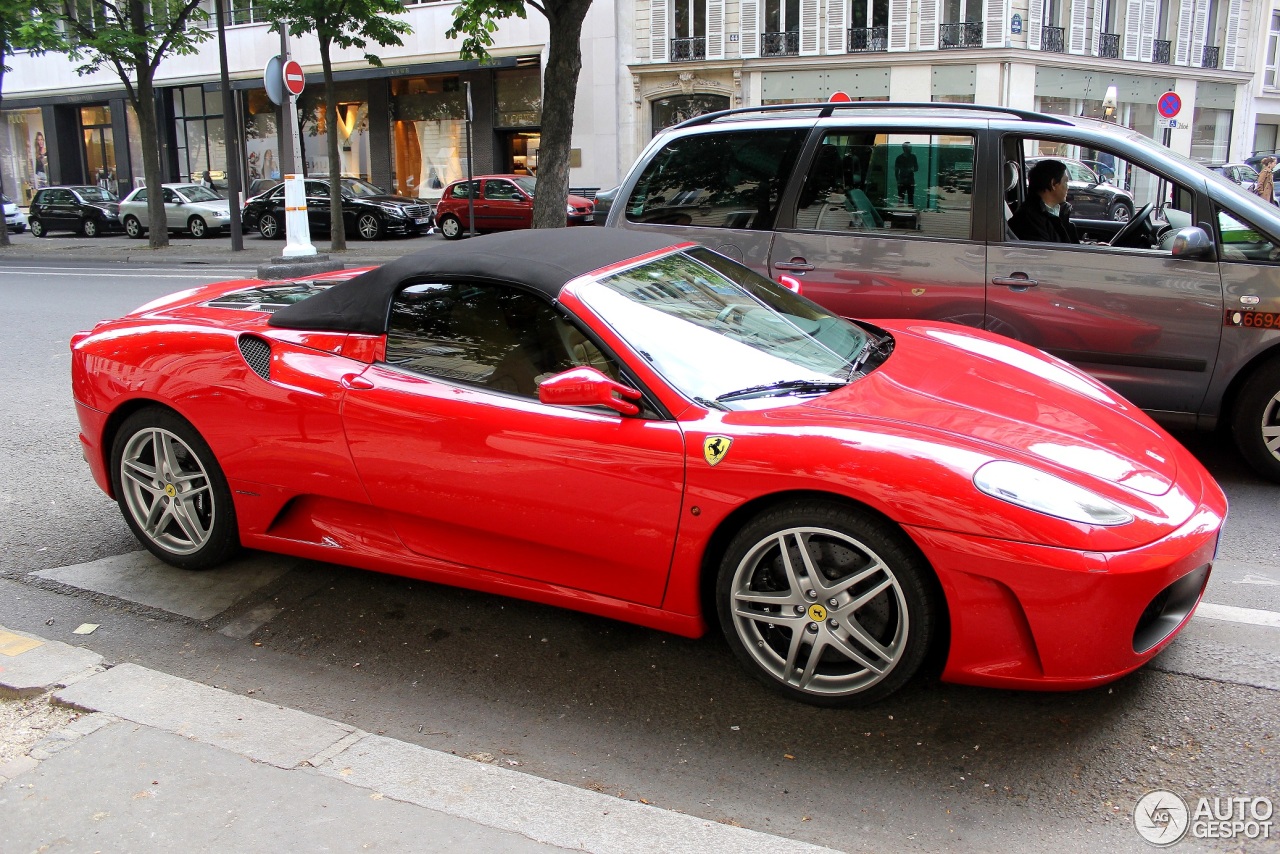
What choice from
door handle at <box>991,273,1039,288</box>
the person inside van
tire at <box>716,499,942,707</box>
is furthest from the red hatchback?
tire at <box>716,499,942,707</box>

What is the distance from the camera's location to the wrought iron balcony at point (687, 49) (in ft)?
104

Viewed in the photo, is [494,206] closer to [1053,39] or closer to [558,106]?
[558,106]

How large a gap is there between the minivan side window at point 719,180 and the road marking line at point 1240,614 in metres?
3.15

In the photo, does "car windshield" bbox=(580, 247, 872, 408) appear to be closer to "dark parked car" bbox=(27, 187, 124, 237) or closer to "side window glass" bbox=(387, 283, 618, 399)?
"side window glass" bbox=(387, 283, 618, 399)

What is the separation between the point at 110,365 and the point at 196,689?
162cm

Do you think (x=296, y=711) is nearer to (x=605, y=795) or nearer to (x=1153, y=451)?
(x=605, y=795)

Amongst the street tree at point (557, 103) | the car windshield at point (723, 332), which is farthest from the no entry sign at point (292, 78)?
the car windshield at point (723, 332)

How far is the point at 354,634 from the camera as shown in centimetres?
376

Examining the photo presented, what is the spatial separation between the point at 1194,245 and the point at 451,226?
843 inches

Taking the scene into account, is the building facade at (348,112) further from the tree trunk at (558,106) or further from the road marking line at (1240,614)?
the road marking line at (1240,614)

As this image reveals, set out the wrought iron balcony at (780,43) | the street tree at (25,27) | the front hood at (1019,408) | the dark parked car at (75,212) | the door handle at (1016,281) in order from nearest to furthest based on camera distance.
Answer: the front hood at (1019,408) → the door handle at (1016,281) → the street tree at (25,27) → the dark parked car at (75,212) → the wrought iron balcony at (780,43)

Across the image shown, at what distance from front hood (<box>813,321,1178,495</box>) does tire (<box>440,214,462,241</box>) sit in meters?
21.8
